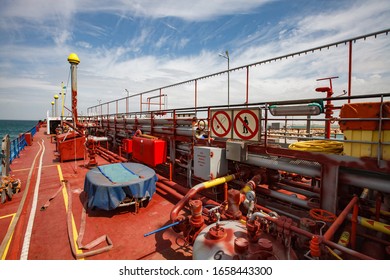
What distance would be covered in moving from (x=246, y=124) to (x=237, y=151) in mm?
845

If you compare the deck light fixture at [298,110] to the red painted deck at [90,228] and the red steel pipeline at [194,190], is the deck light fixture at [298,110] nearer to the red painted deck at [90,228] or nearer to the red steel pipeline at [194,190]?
the red steel pipeline at [194,190]

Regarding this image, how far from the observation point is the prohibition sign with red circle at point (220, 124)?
21.6 ft

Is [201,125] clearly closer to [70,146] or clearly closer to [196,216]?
[196,216]

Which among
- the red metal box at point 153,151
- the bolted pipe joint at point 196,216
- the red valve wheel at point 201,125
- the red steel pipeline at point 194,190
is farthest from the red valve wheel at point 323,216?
the red metal box at point 153,151

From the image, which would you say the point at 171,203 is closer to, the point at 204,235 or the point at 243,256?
the point at 204,235

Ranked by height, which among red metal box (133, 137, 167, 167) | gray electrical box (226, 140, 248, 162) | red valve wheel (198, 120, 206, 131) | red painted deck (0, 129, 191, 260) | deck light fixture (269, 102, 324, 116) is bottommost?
red painted deck (0, 129, 191, 260)

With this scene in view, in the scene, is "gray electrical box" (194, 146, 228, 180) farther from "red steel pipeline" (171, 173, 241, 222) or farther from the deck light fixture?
the deck light fixture

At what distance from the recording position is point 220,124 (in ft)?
22.5

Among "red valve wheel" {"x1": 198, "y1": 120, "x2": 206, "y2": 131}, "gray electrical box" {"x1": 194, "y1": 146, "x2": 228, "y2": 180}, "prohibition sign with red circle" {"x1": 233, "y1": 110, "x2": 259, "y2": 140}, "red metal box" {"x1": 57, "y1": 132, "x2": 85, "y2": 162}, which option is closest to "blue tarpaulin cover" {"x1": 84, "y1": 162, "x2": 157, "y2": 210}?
"gray electrical box" {"x1": 194, "y1": 146, "x2": 228, "y2": 180}

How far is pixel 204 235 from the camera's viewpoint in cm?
383

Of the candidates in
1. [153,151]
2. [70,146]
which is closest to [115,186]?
[153,151]

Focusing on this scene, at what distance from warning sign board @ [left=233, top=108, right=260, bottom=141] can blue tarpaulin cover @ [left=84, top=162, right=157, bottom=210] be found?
10.9 ft

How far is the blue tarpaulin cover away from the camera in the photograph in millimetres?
6098
